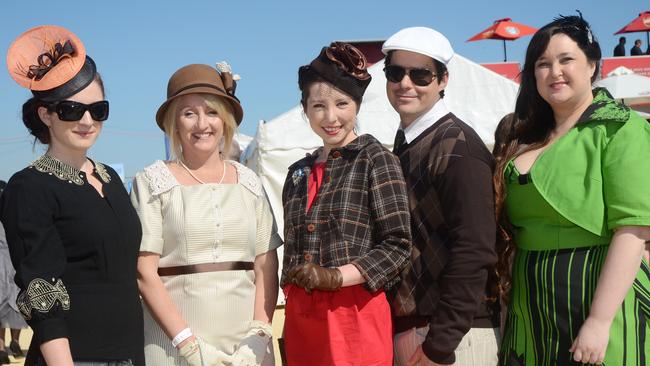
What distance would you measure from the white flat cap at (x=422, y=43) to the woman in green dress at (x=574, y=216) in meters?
0.33

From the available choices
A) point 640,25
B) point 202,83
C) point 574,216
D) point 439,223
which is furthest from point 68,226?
point 640,25

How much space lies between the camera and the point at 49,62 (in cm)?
240

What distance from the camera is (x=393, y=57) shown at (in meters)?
2.71

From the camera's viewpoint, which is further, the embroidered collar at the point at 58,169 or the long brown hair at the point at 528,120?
the long brown hair at the point at 528,120

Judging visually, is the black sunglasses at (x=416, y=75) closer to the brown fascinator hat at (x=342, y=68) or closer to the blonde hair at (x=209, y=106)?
the brown fascinator hat at (x=342, y=68)

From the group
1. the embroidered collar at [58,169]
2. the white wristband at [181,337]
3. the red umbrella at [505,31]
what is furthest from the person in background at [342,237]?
the red umbrella at [505,31]

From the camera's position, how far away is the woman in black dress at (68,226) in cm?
218

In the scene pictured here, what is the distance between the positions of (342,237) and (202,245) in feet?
1.96

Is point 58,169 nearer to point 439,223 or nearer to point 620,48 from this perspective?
point 439,223

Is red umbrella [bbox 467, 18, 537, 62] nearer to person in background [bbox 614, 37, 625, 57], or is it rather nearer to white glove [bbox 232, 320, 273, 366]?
person in background [bbox 614, 37, 625, 57]

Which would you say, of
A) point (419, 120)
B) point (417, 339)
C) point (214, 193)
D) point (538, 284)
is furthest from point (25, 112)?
point (538, 284)

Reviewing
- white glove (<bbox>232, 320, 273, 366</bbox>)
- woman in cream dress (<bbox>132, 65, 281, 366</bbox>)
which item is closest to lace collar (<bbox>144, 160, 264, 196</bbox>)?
woman in cream dress (<bbox>132, 65, 281, 366</bbox>)

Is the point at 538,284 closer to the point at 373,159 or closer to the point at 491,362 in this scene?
the point at 491,362

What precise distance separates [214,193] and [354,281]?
0.75 m
